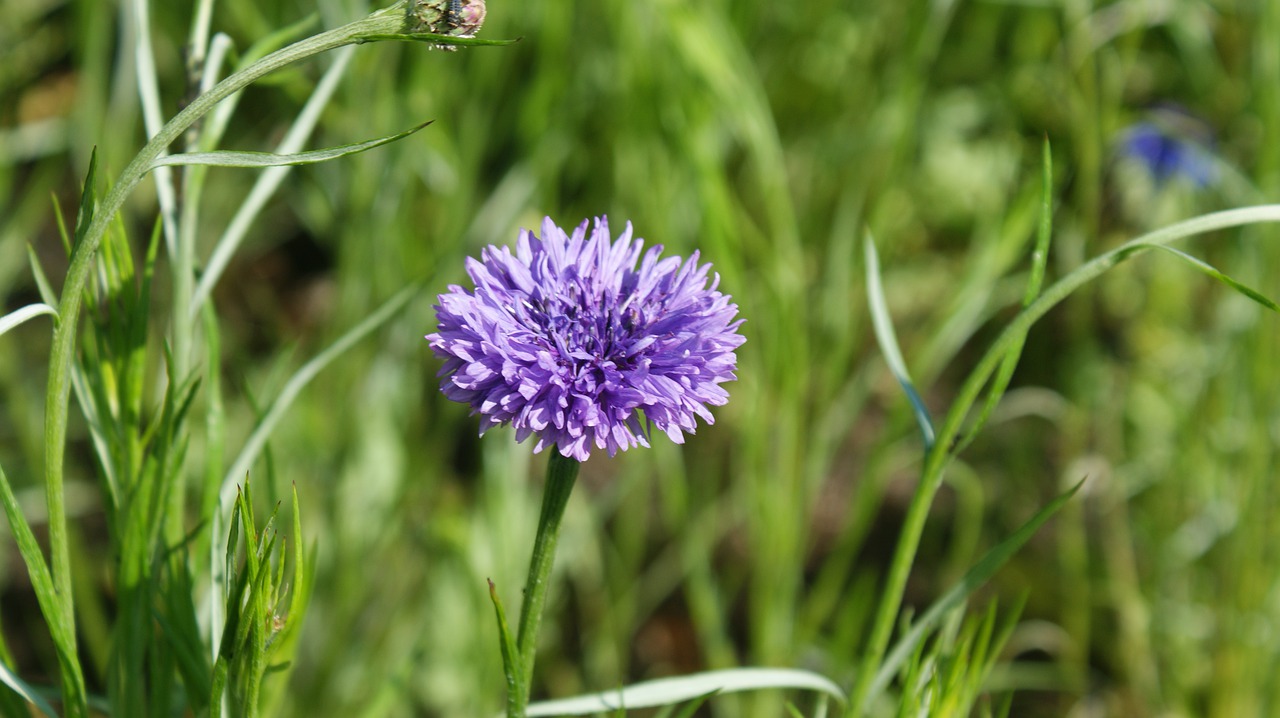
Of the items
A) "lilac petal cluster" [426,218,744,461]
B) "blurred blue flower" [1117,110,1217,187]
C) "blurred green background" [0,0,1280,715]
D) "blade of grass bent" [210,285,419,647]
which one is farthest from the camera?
"blurred blue flower" [1117,110,1217,187]

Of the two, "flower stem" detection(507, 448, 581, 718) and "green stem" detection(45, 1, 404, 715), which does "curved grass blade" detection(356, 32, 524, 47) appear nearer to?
"green stem" detection(45, 1, 404, 715)

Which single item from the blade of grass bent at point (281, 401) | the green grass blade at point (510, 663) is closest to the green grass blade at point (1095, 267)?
the green grass blade at point (510, 663)

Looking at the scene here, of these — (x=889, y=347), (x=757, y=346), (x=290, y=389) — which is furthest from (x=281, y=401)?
(x=757, y=346)

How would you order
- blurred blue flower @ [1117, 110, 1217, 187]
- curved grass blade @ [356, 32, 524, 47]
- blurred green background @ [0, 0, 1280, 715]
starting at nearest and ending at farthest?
curved grass blade @ [356, 32, 524, 47] < blurred green background @ [0, 0, 1280, 715] < blurred blue flower @ [1117, 110, 1217, 187]

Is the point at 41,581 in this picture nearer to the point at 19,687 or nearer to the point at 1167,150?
the point at 19,687

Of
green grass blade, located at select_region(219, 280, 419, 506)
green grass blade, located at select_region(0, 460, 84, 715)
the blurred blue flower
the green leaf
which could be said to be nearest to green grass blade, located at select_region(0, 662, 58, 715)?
green grass blade, located at select_region(0, 460, 84, 715)

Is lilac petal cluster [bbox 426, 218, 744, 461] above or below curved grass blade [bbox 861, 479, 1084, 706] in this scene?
above
